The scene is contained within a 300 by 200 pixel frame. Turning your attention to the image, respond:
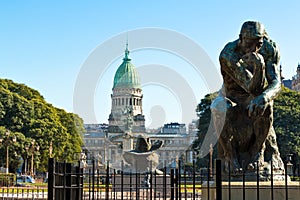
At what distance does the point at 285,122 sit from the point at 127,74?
47.8 meters

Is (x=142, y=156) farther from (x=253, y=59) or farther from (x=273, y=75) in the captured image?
(x=253, y=59)

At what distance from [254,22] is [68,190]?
380 centimetres

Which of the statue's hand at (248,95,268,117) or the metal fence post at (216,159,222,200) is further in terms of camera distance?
the statue's hand at (248,95,268,117)

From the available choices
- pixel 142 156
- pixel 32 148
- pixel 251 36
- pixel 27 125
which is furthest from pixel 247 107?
pixel 27 125

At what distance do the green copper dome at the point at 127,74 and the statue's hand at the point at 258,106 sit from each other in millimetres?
90141

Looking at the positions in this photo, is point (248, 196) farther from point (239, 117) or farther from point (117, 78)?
point (117, 78)

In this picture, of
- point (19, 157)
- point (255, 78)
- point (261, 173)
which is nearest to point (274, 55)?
point (255, 78)

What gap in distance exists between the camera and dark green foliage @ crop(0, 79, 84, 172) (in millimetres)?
55375

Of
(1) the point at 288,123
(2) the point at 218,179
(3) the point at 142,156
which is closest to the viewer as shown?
(2) the point at 218,179

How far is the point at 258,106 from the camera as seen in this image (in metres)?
8.25

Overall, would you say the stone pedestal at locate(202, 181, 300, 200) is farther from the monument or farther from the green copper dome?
the green copper dome

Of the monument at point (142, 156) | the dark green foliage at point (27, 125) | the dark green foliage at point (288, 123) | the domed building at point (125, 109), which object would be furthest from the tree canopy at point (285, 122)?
the domed building at point (125, 109)

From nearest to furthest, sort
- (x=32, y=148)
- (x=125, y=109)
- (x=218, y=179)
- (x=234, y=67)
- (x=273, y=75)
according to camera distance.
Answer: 1. (x=218, y=179)
2. (x=234, y=67)
3. (x=273, y=75)
4. (x=32, y=148)
5. (x=125, y=109)

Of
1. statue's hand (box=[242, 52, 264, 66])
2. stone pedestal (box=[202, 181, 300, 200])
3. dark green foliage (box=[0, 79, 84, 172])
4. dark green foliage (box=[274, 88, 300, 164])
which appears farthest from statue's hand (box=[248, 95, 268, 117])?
dark green foliage (box=[0, 79, 84, 172])
